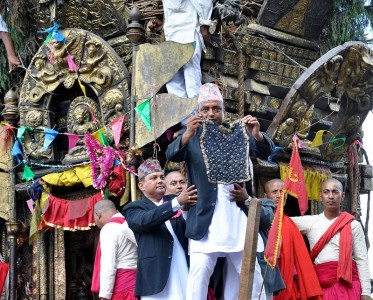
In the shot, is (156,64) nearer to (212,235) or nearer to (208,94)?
(208,94)

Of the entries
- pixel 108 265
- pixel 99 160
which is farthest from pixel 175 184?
pixel 99 160

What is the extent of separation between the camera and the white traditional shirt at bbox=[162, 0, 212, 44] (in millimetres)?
11586

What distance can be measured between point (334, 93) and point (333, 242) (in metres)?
2.34

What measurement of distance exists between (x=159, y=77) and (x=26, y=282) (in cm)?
311

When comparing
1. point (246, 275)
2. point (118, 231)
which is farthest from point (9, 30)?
point (246, 275)

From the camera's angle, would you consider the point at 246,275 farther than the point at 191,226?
No

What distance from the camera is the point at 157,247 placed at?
920cm

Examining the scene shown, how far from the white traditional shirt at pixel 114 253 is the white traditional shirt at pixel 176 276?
2.21ft

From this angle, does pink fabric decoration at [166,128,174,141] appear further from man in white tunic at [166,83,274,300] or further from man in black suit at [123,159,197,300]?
man in white tunic at [166,83,274,300]

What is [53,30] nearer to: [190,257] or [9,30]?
[9,30]

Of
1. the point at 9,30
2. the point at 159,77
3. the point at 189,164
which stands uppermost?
the point at 9,30

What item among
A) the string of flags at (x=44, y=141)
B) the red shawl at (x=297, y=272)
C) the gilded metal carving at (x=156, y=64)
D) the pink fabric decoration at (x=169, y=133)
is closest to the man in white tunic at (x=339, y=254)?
the red shawl at (x=297, y=272)

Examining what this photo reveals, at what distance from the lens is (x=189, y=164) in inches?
349

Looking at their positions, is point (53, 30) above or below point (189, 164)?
above
